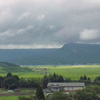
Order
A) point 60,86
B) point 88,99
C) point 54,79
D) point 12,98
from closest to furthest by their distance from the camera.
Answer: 1. point 88,99
2. point 12,98
3. point 60,86
4. point 54,79

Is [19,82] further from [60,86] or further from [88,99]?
[88,99]

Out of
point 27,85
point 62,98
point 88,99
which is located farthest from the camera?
point 27,85

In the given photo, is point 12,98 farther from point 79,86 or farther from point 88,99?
point 79,86

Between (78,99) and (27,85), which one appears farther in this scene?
(27,85)

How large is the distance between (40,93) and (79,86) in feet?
82.2

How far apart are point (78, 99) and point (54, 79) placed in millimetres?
27561

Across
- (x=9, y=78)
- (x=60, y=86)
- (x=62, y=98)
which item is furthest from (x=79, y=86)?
(x=62, y=98)

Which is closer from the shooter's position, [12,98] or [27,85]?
[12,98]

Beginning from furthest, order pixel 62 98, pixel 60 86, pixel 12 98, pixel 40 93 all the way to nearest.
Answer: pixel 60 86 → pixel 12 98 → pixel 62 98 → pixel 40 93

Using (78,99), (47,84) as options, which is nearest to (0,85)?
(47,84)

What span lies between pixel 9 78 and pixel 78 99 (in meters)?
26.6

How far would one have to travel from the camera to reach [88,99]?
40.1 metres

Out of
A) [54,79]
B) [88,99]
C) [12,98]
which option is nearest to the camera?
[88,99]

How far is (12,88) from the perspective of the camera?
61.6m
